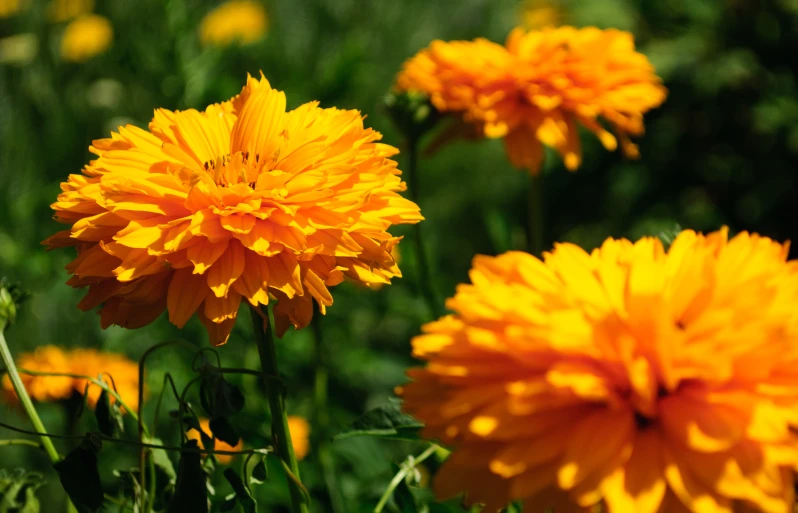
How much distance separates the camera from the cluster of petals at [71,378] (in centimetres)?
122

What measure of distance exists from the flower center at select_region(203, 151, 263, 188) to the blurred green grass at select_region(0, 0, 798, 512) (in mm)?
569

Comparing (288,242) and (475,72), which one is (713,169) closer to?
(475,72)

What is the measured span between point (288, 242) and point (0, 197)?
1.52 m

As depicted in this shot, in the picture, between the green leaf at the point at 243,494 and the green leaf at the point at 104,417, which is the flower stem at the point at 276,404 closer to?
the green leaf at the point at 243,494

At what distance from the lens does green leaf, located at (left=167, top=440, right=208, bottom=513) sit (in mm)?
654

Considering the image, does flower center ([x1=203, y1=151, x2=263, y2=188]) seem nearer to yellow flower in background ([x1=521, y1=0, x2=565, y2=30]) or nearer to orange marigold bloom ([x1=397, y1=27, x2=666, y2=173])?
orange marigold bloom ([x1=397, y1=27, x2=666, y2=173])

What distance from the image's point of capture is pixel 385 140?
2441 mm

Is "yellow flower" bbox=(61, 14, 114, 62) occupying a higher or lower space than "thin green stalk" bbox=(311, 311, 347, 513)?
higher

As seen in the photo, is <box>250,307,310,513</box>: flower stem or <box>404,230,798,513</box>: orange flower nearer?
<box>404,230,798,513</box>: orange flower

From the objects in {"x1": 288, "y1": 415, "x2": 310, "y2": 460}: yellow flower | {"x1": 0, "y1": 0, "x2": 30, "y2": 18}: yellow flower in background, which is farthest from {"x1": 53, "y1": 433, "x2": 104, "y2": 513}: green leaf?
{"x1": 0, "y1": 0, "x2": 30, "y2": 18}: yellow flower in background

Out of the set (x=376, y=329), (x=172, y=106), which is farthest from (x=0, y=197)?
(x=376, y=329)

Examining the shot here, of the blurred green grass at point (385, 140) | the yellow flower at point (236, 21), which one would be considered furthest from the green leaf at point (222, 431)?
the yellow flower at point (236, 21)

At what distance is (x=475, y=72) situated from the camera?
4.00 feet

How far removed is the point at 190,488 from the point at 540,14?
3.68m
